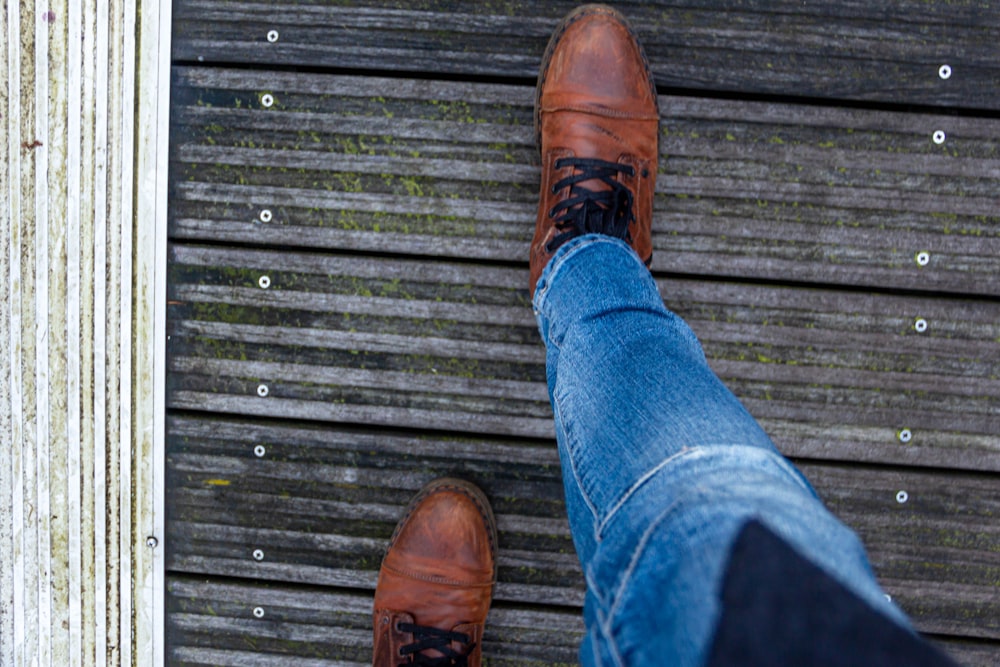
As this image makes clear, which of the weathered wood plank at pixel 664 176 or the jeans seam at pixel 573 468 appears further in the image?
the weathered wood plank at pixel 664 176

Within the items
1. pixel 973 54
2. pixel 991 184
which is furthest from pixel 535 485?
pixel 973 54

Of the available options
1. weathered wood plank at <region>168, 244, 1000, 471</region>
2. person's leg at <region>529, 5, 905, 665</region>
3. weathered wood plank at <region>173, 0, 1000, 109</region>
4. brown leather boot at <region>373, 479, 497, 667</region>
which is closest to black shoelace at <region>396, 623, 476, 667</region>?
brown leather boot at <region>373, 479, 497, 667</region>

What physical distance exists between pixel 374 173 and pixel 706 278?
0.56 meters

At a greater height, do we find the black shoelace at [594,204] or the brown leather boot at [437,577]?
the black shoelace at [594,204]

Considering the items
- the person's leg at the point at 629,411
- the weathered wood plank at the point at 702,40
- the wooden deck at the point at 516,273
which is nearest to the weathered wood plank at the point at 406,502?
the wooden deck at the point at 516,273

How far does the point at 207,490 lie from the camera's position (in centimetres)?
104

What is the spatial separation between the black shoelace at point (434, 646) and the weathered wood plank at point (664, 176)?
62cm

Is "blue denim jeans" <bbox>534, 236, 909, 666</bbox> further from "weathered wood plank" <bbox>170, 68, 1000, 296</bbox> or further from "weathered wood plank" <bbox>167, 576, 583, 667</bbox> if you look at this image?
"weathered wood plank" <bbox>167, 576, 583, 667</bbox>

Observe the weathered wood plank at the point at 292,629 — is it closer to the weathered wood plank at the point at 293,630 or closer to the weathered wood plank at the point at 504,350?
the weathered wood plank at the point at 293,630

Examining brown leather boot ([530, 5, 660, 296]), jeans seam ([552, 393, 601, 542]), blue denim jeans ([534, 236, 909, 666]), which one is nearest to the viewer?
blue denim jeans ([534, 236, 909, 666])

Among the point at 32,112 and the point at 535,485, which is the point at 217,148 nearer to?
the point at 32,112

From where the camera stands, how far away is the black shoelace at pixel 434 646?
100cm

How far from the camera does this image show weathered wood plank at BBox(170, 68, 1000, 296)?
3.22ft

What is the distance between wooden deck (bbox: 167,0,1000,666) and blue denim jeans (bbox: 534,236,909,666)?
0.31m
